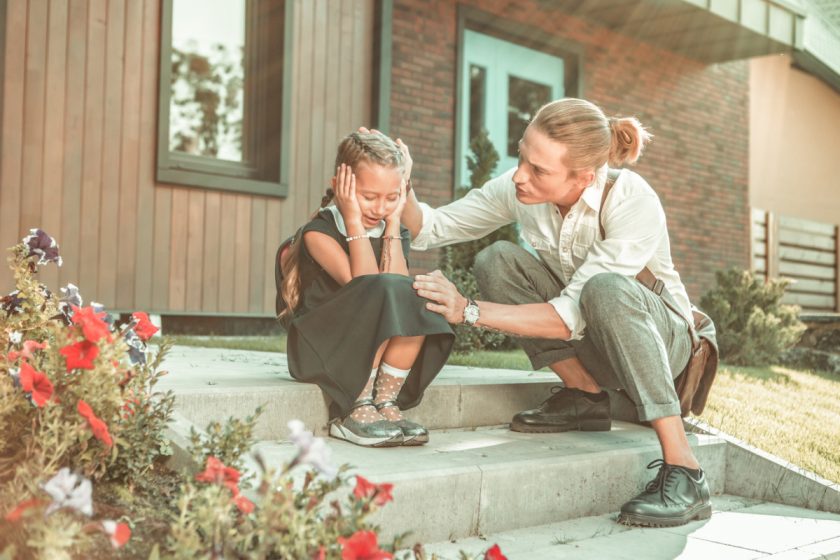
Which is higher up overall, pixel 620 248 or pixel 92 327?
pixel 620 248

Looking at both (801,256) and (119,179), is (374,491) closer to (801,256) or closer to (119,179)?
(119,179)

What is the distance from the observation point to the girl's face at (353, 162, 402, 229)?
2875 millimetres

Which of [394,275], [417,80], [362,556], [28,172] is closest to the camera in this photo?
[362,556]

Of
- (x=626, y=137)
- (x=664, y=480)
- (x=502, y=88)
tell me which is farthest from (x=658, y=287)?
(x=502, y=88)

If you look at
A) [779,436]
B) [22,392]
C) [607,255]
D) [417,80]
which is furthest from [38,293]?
[417,80]

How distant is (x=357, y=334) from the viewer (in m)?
2.70

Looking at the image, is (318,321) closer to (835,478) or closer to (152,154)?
(835,478)

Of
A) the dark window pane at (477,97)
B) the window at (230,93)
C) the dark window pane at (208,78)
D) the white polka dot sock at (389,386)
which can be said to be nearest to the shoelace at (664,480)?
the white polka dot sock at (389,386)

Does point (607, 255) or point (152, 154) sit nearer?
point (607, 255)

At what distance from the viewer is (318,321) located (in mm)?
2793

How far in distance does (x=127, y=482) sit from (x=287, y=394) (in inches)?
33.7

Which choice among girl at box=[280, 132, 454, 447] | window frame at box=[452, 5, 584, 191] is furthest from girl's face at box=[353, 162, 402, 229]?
Result: window frame at box=[452, 5, 584, 191]

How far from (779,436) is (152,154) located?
4275mm

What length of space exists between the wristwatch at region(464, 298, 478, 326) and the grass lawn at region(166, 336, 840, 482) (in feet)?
4.81
